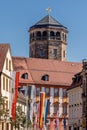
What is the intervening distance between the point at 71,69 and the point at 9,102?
6905 centimetres

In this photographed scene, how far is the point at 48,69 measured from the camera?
146250 mm

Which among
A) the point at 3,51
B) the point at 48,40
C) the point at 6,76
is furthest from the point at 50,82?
the point at 3,51

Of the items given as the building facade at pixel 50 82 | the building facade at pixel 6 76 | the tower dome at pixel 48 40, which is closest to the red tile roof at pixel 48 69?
the building facade at pixel 50 82

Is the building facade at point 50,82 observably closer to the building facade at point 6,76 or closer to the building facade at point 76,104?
the building facade at point 76,104

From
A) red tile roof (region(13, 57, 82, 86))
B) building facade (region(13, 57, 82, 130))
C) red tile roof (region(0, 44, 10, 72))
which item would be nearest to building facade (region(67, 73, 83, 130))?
building facade (region(13, 57, 82, 130))

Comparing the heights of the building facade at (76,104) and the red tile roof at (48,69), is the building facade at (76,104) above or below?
below

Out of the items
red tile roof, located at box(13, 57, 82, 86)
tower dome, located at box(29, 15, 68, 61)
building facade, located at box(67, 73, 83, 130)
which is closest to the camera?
building facade, located at box(67, 73, 83, 130)

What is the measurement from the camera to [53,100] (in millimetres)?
141375

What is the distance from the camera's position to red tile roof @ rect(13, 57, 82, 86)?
142m

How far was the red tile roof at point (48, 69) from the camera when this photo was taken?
141500mm

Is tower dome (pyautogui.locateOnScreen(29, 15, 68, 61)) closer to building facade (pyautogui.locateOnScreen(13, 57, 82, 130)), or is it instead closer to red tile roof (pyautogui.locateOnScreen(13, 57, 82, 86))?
red tile roof (pyautogui.locateOnScreen(13, 57, 82, 86))

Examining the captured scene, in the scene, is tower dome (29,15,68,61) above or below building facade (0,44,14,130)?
above

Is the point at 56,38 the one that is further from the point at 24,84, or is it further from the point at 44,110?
the point at 44,110

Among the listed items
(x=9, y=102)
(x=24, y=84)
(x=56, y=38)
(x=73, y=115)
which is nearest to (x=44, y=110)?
(x=9, y=102)
